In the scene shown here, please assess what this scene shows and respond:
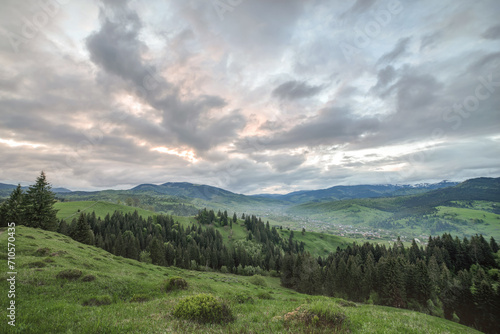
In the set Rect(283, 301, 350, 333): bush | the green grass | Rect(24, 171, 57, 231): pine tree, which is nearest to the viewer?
Rect(283, 301, 350, 333): bush

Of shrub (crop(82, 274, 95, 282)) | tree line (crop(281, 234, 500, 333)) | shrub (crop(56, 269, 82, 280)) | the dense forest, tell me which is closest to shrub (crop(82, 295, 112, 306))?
shrub (crop(82, 274, 95, 282))

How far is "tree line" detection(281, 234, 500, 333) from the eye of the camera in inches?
2274

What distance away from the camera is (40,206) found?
58406mm

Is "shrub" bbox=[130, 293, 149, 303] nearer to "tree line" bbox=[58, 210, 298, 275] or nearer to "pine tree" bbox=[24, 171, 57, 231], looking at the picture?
"pine tree" bbox=[24, 171, 57, 231]

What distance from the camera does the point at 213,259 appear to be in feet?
391

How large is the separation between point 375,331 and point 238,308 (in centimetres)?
946

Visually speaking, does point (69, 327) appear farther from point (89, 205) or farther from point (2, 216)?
point (89, 205)

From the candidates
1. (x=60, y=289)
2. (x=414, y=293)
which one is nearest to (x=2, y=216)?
(x=60, y=289)

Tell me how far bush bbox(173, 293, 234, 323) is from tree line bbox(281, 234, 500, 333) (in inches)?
3280

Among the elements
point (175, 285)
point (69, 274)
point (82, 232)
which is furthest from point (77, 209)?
point (175, 285)

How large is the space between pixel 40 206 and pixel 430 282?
→ 12866 cm

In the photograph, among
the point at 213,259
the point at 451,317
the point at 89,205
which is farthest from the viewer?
the point at 89,205

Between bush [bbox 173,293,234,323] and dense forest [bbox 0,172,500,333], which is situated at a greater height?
bush [bbox 173,293,234,323]

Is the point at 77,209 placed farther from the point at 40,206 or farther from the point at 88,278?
the point at 88,278
